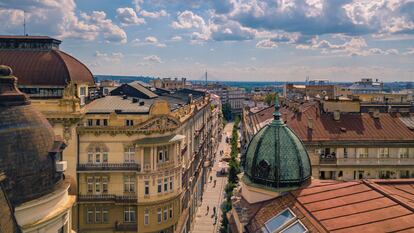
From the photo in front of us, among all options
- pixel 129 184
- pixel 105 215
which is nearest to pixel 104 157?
pixel 129 184

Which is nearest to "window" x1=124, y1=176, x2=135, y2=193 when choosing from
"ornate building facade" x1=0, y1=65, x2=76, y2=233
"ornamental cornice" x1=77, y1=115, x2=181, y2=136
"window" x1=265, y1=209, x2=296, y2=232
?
"ornamental cornice" x1=77, y1=115, x2=181, y2=136

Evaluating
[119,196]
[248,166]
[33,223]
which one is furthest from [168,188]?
[33,223]

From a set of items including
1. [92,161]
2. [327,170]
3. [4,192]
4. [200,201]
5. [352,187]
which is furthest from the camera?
[200,201]

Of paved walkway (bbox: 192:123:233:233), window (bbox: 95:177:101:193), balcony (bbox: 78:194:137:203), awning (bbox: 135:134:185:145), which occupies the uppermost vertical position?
awning (bbox: 135:134:185:145)

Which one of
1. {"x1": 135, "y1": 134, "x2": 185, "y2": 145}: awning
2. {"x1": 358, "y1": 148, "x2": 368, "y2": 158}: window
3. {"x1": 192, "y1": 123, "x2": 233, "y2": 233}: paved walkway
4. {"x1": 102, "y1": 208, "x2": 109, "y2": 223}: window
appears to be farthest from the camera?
{"x1": 192, "y1": 123, "x2": 233, "y2": 233}: paved walkway

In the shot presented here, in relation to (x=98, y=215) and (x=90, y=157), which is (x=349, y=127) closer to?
(x=90, y=157)

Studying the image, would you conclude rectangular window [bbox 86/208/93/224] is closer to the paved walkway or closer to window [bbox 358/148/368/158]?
the paved walkway

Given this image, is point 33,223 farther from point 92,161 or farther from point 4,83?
point 92,161
